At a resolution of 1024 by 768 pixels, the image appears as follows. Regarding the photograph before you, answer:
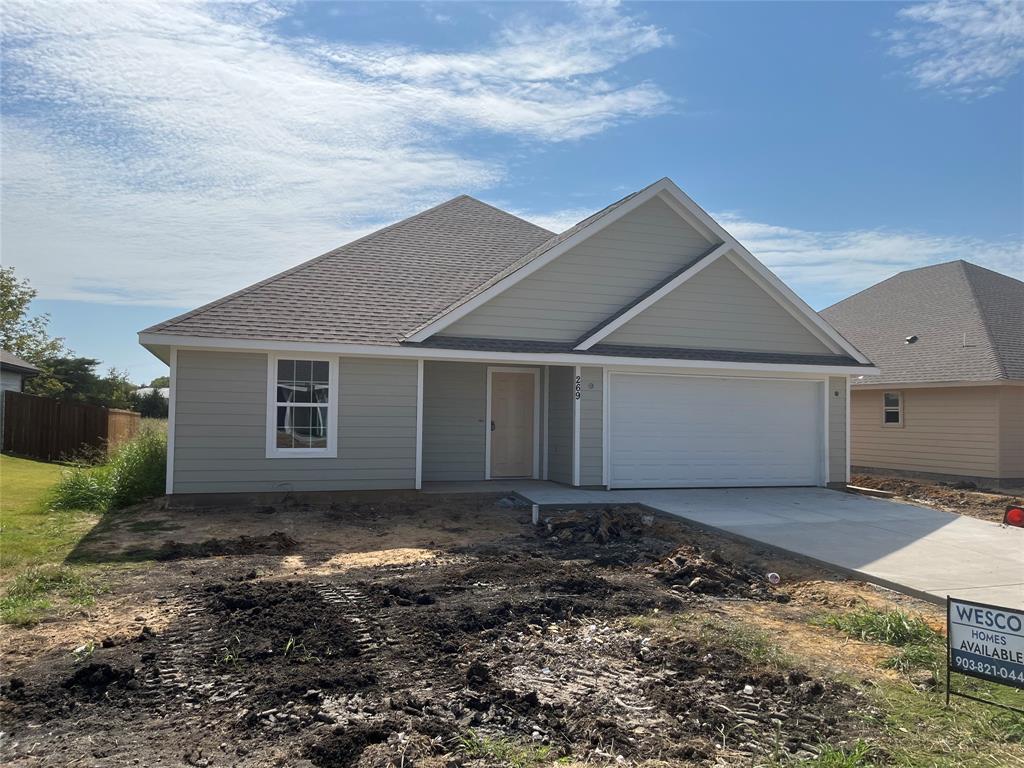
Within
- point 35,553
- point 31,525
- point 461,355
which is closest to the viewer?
point 35,553

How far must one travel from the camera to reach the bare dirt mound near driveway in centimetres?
400

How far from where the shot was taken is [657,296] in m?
14.9

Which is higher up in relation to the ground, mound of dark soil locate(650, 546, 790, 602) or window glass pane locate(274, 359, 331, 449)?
window glass pane locate(274, 359, 331, 449)

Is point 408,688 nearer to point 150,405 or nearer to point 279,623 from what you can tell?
point 279,623

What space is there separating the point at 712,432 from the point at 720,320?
2.32m

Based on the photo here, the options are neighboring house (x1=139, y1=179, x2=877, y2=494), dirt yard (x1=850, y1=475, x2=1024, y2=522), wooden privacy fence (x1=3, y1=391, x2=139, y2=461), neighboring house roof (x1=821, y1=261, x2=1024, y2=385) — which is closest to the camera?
neighboring house (x1=139, y1=179, x2=877, y2=494)

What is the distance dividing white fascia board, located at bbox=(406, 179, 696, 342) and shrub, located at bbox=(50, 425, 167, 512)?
526 cm

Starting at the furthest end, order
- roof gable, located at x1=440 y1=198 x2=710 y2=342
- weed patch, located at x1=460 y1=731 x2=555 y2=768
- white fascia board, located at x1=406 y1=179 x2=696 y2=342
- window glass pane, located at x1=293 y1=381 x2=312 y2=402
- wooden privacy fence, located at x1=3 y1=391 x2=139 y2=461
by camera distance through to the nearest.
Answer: wooden privacy fence, located at x1=3 y1=391 x2=139 y2=461
roof gable, located at x1=440 y1=198 x2=710 y2=342
white fascia board, located at x1=406 y1=179 x2=696 y2=342
window glass pane, located at x1=293 y1=381 x2=312 y2=402
weed patch, located at x1=460 y1=731 x2=555 y2=768

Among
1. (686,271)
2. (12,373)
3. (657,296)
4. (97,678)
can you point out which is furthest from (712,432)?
(12,373)

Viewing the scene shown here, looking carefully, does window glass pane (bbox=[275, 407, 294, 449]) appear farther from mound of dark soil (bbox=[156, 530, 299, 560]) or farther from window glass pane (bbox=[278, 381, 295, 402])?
mound of dark soil (bbox=[156, 530, 299, 560])

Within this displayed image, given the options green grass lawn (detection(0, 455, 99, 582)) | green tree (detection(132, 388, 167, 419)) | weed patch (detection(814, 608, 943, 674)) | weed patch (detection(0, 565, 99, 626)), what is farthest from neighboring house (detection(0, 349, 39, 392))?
weed patch (detection(814, 608, 943, 674))

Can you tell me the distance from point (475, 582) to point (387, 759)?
12.0 ft

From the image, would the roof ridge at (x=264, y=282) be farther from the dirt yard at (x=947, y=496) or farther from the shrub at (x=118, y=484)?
the dirt yard at (x=947, y=496)

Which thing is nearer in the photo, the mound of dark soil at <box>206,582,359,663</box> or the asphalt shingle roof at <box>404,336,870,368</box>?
the mound of dark soil at <box>206,582,359,663</box>
